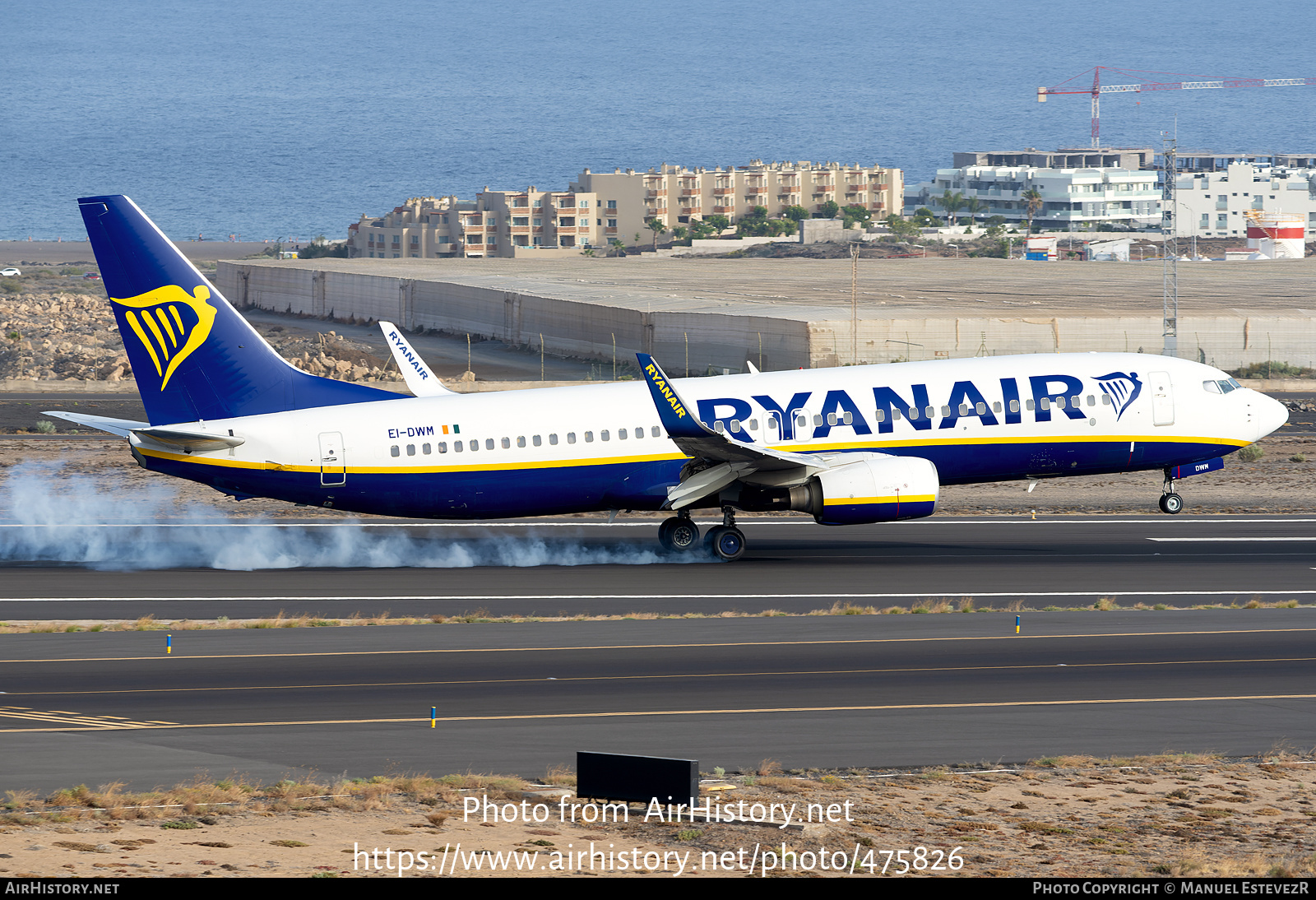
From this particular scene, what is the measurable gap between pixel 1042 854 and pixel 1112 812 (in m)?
2.34

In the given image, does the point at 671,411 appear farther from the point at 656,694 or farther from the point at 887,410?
the point at 656,694

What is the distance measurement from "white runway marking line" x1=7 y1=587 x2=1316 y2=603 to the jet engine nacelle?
8.10ft

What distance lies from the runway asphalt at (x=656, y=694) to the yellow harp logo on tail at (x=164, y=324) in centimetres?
839

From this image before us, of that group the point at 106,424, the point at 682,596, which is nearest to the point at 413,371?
the point at 106,424

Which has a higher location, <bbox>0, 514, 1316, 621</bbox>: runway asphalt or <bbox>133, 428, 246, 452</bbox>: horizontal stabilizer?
<bbox>133, 428, 246, 452</bbox>: horizontal stabilizer

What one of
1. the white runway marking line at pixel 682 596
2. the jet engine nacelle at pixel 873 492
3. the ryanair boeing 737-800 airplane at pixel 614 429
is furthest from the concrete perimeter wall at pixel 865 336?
the white runway marking line at pixel 682 596

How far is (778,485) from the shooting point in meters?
38.8

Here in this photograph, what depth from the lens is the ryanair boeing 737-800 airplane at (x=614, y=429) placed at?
37188mm

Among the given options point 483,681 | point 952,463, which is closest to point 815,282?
point 952,463

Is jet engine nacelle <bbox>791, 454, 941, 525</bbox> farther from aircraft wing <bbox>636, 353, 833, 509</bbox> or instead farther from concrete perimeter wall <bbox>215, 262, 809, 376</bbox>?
concrete perimeter wall <bbox>215, 262, 809, 376</bbox>

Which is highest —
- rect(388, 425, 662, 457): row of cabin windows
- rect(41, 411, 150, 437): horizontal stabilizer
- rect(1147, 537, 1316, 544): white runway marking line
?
rect(41, 411, 150, 437): horizontal stabilizer

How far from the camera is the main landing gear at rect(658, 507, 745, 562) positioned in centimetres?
4044

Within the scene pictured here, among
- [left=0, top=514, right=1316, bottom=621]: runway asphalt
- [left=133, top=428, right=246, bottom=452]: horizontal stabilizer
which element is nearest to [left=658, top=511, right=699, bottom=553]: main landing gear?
[left=0, top=514, right=1316, bottom=621]: runway asphalt
